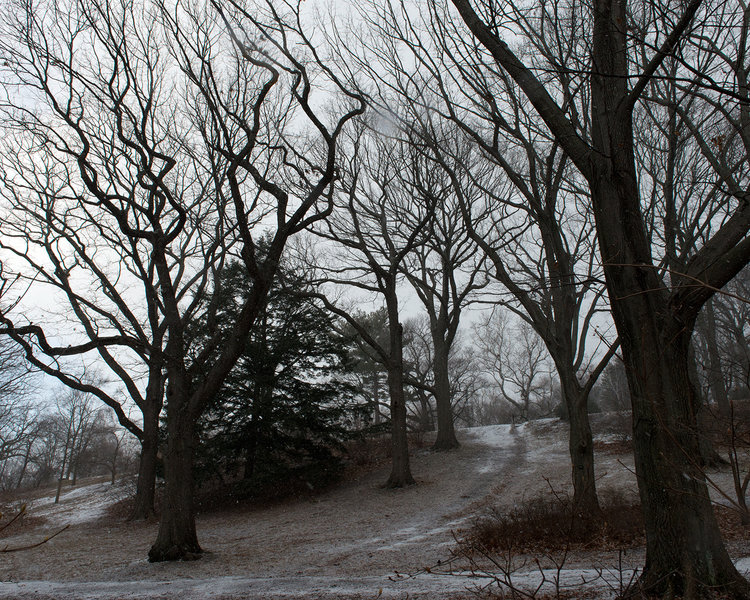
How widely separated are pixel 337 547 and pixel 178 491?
103 inches

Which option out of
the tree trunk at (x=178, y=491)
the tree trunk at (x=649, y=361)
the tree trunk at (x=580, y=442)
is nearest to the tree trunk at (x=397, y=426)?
the tree trunk at (x=580, y=442)

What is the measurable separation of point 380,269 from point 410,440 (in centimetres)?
831

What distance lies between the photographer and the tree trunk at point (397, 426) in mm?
13664

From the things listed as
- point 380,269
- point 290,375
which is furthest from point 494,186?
point 290,375

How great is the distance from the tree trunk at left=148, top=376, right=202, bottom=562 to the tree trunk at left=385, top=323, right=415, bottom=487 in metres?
7.00

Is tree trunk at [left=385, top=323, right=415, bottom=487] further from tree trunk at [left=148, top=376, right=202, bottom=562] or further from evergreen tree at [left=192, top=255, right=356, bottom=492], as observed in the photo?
tree trunk at [left=148, top=376, right=202, bottom=562]

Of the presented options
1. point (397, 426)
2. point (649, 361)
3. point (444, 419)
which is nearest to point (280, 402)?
point (397, 426)

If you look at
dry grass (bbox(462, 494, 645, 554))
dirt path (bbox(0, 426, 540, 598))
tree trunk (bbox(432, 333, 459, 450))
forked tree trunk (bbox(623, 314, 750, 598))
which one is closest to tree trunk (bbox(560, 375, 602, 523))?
dry grass (bbox(462, 494, 645, 554))

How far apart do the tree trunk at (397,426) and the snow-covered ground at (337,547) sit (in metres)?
0.40

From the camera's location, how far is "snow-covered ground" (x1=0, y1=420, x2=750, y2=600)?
5031 mm

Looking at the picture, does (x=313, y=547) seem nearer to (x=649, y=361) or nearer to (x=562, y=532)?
(x=562, y=532)

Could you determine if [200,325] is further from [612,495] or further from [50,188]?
[612,495]

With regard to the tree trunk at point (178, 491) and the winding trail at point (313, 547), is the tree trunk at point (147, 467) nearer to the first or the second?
the winding trail at point (313, 547)

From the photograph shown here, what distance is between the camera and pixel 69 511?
17.9m
